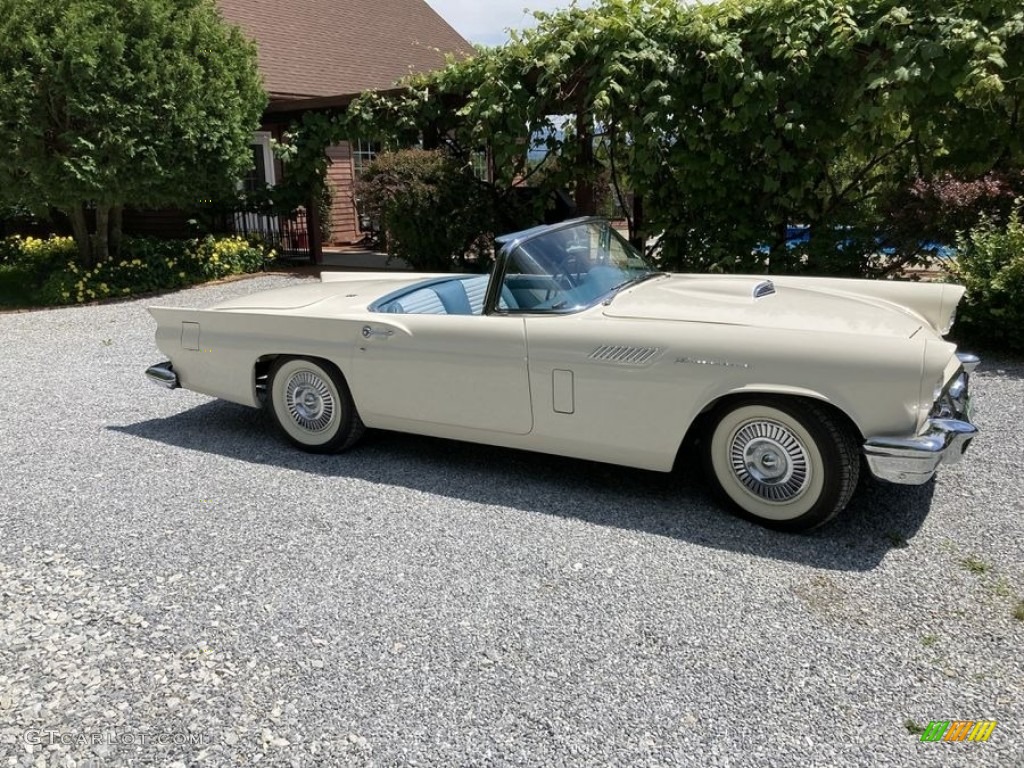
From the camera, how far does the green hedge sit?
36.1 ft

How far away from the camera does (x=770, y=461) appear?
10.9 feet

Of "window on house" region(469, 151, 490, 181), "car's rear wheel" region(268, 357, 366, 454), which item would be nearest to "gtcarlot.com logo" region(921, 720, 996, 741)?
"car's rear wheel" region(268, 357, 366, 454)

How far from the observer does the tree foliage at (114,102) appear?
9.26m

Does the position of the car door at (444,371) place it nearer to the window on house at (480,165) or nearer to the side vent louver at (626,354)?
the side vent louver at (626,354)

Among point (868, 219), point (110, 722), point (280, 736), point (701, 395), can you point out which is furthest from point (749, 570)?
point (868, 219)

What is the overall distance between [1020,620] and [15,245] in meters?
17.1

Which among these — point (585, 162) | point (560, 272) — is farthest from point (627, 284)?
point (585, 162)

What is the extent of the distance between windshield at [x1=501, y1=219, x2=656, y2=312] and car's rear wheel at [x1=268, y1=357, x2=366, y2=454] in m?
1.15

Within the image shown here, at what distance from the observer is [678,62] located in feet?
25.9

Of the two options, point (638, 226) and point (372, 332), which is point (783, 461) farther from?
point (638, 226)

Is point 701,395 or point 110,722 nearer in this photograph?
point 110,722

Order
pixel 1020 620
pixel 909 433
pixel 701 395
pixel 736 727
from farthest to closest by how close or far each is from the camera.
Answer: pixel 701 395 < pixel 909 433 < pixel 1020 620 < pixel 736 727

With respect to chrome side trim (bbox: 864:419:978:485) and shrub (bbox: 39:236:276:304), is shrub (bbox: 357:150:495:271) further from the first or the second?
chrome side trim (bbox: 864:419:978:485)

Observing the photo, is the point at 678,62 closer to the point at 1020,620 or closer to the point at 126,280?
the point at 1020,620
